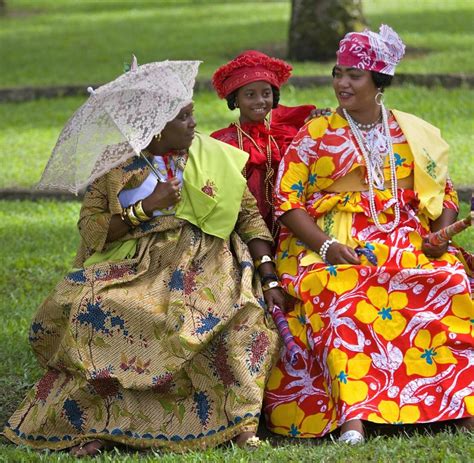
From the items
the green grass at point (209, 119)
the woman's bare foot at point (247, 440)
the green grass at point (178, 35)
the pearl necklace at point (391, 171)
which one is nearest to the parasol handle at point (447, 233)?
the pearl necklace at point (391, 171)

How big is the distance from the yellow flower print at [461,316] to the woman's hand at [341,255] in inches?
18.3

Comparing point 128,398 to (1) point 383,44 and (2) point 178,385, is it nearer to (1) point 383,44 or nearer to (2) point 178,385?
(2) point 178,385

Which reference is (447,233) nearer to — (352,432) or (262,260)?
(262,260)

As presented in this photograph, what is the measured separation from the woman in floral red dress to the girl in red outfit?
0.97ft

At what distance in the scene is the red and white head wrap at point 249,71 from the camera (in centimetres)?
606

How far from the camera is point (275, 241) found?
6109 millimetres

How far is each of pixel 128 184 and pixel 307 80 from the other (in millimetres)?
7879

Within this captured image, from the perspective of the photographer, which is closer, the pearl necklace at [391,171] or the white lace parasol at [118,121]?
the white lace parasol at [118,121]

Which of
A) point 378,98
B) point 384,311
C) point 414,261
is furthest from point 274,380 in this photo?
point 378,98

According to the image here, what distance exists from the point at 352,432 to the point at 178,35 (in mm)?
13750

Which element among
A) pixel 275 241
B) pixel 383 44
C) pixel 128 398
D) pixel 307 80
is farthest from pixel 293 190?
pixel 307 80

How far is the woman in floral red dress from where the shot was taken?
531 cm

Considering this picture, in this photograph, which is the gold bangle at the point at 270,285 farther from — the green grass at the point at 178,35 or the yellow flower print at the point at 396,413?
the green grass at the point at 178,35

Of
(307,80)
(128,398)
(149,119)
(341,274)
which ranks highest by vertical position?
(149,119)
